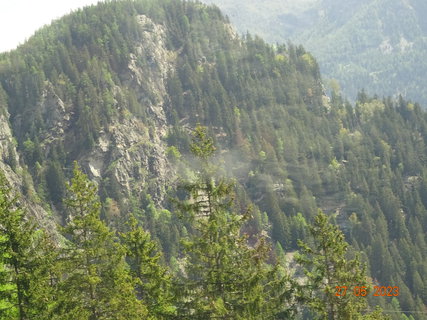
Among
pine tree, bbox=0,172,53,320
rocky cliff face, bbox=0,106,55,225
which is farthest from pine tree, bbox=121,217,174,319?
rocky cliff face, bbox=0,106,55,225

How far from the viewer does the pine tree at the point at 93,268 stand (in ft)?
116

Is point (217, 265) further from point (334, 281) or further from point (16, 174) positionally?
point (16, 174)

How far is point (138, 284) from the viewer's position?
135 feet

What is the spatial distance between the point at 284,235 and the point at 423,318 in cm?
4987

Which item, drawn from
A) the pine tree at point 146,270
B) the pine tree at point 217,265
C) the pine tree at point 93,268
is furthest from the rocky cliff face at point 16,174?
the pine tree at point 217,265

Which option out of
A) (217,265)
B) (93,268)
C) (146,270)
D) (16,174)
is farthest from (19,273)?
(16,174)

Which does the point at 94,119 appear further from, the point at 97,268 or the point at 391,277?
the point at 97,268

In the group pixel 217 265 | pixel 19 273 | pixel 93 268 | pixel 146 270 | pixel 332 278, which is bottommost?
pixel 19 273

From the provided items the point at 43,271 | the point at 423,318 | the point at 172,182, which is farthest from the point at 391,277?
the point at 43,271

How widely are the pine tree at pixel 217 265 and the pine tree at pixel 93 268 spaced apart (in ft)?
17.1

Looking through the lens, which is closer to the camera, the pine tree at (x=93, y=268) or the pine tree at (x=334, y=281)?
the pine tree at (x=334, y=281)

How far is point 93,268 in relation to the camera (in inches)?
1420

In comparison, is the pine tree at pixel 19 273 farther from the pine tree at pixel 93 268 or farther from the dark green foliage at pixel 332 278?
the dark green foliage at pixel 332 278

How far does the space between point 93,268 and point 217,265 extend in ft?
27.4
